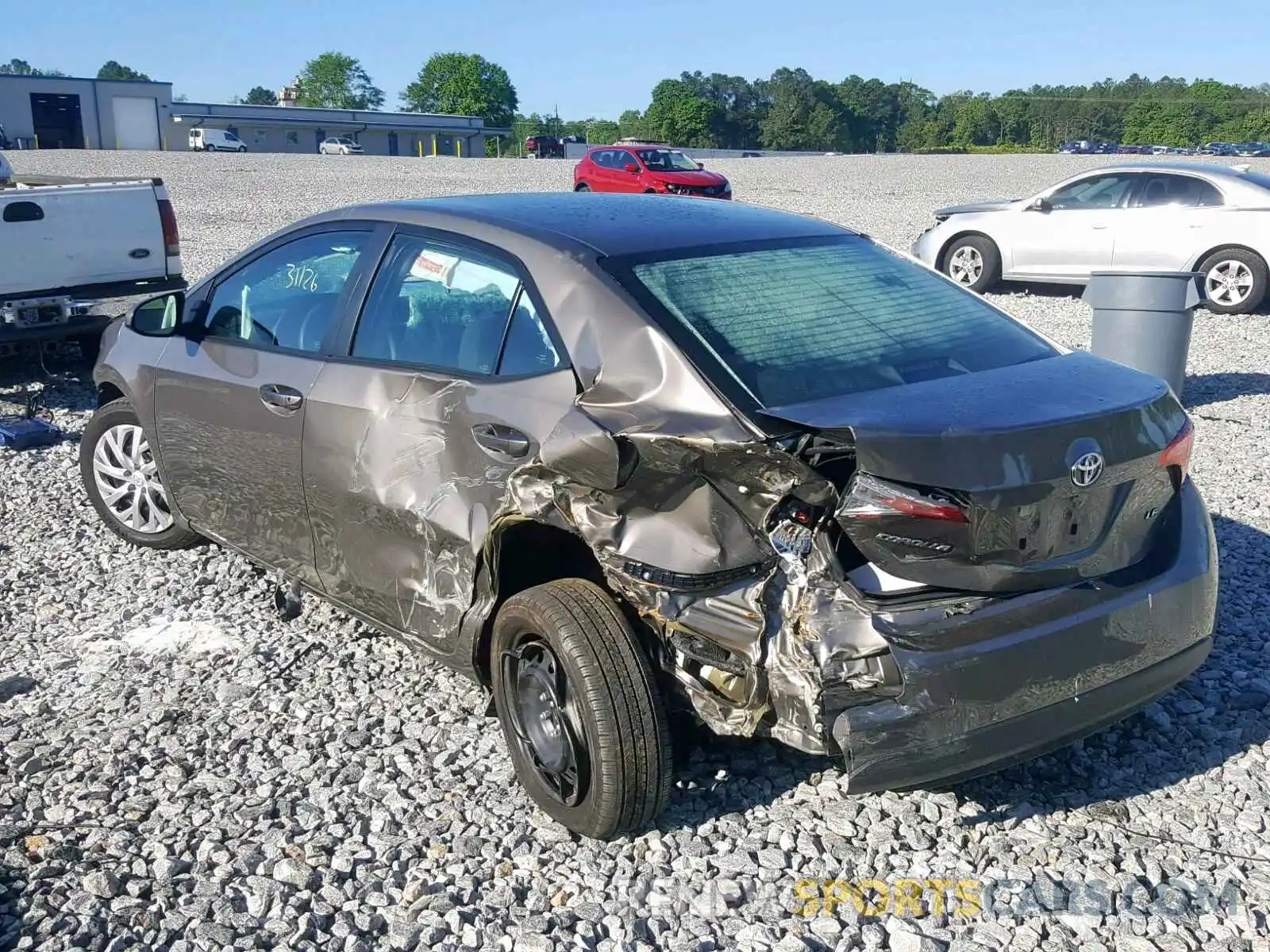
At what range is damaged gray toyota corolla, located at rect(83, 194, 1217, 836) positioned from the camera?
2.78m

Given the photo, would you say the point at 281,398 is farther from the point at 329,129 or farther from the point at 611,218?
the point at 329,129

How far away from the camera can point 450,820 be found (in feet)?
11.1

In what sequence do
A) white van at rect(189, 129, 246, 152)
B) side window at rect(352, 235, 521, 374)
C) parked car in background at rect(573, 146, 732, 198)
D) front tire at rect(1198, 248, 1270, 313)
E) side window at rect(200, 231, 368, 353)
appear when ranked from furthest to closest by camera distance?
white van at rect(189, 129, 246, 152) < parked car in background at rect(573, 146, 732, 198) < front tire at rect(1198, 248, 1270, 313) < side window at rect(200, 231, 368, 353) < side window at rect(352, 235, 521, 374)

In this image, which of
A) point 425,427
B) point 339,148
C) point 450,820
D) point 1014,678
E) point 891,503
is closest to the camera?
point 891,503

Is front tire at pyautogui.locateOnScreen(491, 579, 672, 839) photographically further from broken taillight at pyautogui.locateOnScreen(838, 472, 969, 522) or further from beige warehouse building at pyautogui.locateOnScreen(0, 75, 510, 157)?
beige warehouse building at pyautogui.locateOnScreen(0, 75, 510, 157)

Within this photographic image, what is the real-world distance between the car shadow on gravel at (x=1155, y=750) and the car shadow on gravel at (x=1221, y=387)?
4537 mm

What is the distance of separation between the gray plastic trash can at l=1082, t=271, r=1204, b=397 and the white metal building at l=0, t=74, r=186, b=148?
7316 cm

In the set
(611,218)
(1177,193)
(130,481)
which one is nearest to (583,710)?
(611,218)

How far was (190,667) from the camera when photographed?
14.3ft

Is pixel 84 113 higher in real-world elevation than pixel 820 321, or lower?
higher

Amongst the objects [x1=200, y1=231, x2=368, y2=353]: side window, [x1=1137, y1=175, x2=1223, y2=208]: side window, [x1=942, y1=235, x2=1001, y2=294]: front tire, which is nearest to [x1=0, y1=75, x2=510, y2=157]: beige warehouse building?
[x1=942, y1=235, x2=1001, y2=294]: front tire

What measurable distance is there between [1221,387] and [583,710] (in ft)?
25.0

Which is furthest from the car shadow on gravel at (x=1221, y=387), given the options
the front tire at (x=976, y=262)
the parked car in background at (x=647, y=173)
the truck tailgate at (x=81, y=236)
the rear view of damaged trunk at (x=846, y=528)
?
the parked car in background at (x=647, y=173)

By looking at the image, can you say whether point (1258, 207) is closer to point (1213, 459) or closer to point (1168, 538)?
point (1213, 459)
